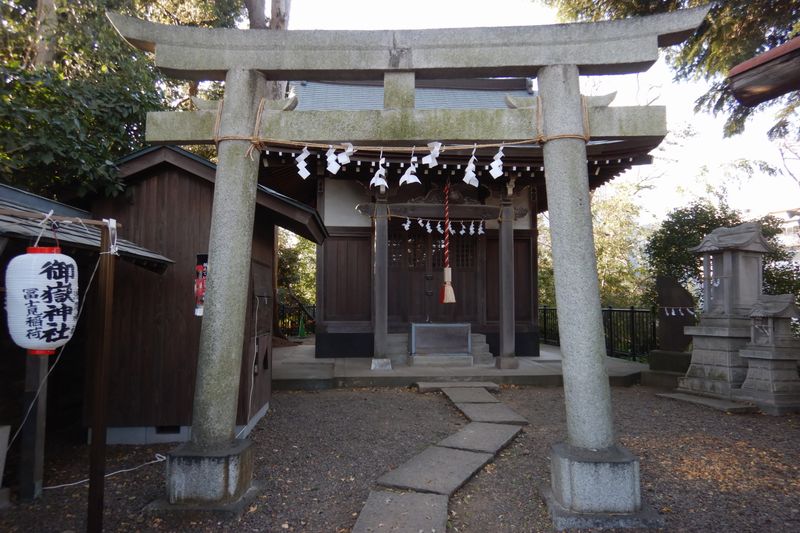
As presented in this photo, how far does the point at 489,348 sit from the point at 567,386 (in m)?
6.79

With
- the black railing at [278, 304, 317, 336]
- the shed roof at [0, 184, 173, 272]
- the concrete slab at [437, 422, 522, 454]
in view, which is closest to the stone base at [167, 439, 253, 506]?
the shed roof at [0, 184, 173, 272]

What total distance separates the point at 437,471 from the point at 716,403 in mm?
5124

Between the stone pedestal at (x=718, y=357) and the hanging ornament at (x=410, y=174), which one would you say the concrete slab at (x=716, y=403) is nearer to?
the stone pedestal at (x=718, y=357)

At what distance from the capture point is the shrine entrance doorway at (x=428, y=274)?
33.8 ft

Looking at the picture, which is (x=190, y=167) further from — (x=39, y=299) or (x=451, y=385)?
(x=451, y=385)

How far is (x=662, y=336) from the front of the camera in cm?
862

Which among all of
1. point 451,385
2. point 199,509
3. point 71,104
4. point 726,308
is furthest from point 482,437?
point 71,104

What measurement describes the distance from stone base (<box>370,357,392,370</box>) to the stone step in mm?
653

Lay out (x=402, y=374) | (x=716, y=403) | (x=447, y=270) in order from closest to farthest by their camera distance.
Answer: (x=716, y=403) → (x=402, y=374) → (x=447, y=270)

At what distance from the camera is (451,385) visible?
8.09 metres

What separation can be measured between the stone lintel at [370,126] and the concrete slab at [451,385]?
5.12m

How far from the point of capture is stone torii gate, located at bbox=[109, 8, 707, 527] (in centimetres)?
351

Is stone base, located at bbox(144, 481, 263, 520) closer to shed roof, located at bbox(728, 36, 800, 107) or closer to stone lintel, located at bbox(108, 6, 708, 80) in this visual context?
stone lintel, located at bbox(108, 6, 708, 80)

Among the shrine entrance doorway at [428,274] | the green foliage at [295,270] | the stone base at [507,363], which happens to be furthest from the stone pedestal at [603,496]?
the green foliage at [295,270]
